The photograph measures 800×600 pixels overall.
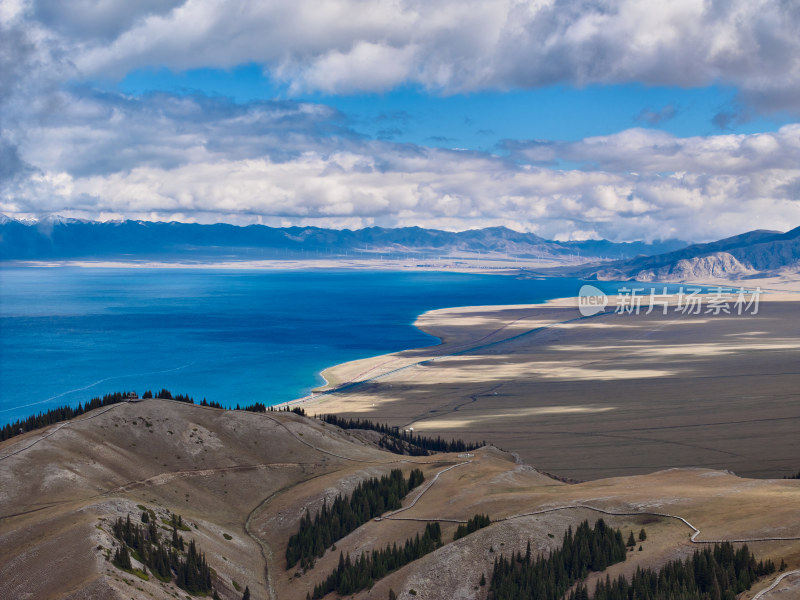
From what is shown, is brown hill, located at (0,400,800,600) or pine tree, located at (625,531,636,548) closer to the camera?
brown hill, located at (0,400,800,600)

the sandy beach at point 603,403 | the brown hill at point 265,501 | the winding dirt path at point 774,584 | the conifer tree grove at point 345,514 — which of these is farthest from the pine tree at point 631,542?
the sandy beach at point 603,403

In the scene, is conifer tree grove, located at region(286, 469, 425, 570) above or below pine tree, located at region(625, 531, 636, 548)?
below

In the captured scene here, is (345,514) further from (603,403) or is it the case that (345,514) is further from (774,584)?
(603,403)

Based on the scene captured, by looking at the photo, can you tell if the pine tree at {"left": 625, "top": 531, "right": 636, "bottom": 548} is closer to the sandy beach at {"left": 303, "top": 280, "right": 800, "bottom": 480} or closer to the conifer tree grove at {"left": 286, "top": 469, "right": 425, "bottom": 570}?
the conifer tree grove at {"left": 286, "top": 469, "right": 425, "bottom": 570}

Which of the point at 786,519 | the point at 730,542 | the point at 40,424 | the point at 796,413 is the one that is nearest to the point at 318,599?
the point at 730,542

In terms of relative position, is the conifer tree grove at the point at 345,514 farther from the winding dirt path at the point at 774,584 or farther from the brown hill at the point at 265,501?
the winding dirt path at the point at 774,584

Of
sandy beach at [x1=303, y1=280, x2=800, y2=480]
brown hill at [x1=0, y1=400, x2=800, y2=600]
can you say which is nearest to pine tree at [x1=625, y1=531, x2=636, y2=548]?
brown hill at [x1=0, y1=400, x2=800, y2=600]

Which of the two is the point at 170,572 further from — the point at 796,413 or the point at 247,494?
the point at 796,413

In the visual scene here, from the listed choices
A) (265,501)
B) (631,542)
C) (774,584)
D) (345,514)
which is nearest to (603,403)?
(265,501)
